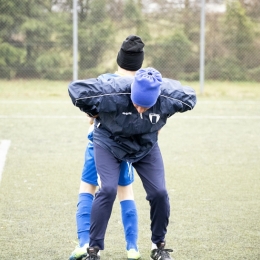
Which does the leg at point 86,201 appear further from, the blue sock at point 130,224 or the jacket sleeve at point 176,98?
the jacket sleeve at point 176,98

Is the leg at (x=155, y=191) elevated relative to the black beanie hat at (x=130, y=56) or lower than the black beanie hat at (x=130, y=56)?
lower

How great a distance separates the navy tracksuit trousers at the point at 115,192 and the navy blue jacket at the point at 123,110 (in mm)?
78

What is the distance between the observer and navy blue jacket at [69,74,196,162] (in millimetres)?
4273

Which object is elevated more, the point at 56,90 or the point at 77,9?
the point at 77,9

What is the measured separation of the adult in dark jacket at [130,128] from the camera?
426 cm

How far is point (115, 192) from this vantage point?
14.6 feet

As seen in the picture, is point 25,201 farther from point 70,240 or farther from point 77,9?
point 77,9

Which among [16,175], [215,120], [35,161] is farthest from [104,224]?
[215,120]

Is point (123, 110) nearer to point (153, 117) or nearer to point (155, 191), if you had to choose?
point (153, 117)

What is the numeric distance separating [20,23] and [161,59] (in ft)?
13.2

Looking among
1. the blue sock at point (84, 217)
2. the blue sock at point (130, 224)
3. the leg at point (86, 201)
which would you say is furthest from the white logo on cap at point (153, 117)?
the blue sock at point (84, 217)

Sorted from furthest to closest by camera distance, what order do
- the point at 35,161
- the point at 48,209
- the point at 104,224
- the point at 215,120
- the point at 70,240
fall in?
the point at 215,120
the point at 35,161
the point at 48,209
the point at 70,240
the point at 104,224

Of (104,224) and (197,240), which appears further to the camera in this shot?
(197,240)

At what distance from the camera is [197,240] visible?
5.20m
